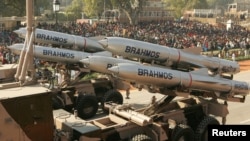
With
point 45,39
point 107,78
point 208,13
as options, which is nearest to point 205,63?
point 107,78

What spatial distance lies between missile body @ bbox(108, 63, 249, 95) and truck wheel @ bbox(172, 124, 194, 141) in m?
1.34

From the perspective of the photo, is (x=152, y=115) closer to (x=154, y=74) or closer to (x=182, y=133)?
(x=182, y=133)

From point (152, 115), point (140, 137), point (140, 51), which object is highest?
point (140, 51)

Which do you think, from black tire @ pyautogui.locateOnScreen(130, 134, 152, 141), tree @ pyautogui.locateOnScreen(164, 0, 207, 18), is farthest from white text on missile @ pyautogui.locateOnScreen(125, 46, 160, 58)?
tree @ pyautogui.locateOnScreen(164, 0, 207, 18)

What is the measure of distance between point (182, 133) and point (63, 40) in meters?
6.83

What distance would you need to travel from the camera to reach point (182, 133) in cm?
1015

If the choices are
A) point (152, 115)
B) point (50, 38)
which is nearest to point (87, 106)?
point (50, 38)

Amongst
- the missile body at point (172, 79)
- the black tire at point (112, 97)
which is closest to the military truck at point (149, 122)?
the missile body at point (172, 79)

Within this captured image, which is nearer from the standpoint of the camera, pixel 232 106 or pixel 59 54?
pixel 59 54

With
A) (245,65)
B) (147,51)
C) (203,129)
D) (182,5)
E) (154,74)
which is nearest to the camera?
(154,74)

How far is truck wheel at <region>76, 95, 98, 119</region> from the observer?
44.2ft

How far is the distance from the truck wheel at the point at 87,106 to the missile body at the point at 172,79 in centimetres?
369

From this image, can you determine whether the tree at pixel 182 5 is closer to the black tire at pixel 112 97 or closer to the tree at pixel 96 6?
the tree at pixel 96 6

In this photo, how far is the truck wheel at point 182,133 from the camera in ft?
32.9
